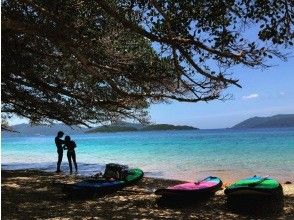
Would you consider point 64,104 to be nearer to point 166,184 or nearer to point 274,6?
point 166,184

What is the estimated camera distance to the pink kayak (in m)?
11.1

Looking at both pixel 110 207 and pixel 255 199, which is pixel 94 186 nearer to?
pixel 110 207

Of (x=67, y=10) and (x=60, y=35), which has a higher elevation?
(x=67, y=10)

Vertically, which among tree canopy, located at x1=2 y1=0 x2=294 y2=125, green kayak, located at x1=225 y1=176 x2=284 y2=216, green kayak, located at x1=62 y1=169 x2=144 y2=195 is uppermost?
tree canopy, located at x1=2 y1=0 x2=294 y2=125

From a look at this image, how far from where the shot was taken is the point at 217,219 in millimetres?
9641

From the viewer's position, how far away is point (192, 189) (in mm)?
11453

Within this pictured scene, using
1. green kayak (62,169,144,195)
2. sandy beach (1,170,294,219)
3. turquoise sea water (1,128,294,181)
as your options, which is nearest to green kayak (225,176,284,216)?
sandy beach (1,170,294,219)

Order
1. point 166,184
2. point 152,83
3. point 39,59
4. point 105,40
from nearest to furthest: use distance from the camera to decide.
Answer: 1. point 105,40
2. point 152,83
3. point 39,59
4. point 166,184

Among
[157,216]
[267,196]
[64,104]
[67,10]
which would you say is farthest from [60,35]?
[64,104]

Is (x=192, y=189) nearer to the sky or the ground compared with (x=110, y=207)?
nearer to the sky

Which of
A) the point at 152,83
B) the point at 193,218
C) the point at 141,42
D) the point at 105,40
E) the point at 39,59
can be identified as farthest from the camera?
the point at 141,42

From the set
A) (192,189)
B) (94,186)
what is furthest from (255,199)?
Answer: (94,186)

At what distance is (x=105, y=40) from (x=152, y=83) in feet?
8.62

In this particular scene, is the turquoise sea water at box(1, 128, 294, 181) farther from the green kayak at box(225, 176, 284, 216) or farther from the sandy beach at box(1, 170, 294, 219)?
the green kayak at box(225, 176, 284, 216)
